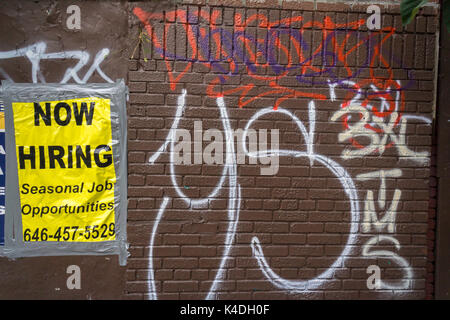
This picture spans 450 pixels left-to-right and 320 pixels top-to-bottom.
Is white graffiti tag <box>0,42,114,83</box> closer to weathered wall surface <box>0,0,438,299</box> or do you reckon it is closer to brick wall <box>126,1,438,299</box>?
weathered wall surface <box>0,0,438,299</box>

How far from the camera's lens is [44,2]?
348 centimetres

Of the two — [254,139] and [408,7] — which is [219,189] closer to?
[254,139]

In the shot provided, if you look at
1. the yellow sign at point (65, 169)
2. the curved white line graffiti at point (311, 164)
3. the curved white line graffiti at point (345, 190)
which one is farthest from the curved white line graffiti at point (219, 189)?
the yellow sign at point (65, 169)

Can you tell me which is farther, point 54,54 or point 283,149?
point 283,149

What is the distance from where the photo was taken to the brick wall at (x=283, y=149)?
3555mm

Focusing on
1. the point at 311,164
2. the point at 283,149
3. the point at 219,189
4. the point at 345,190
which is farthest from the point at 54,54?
the point at 345,190

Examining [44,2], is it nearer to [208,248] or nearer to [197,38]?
[197,38]

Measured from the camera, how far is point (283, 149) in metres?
3.63

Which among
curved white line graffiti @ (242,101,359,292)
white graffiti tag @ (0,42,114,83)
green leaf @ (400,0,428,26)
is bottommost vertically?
curved white line graffiti @ (242,101,359,292)

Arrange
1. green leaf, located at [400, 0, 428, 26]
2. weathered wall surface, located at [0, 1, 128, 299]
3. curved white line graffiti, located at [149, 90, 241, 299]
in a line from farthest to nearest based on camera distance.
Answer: curved white line graffiti, located at [149, 90, 241, 299] < weathered wall surface, located at [0, 1, 128, 299] < green leaf, located at [400, 0, 428, 26]

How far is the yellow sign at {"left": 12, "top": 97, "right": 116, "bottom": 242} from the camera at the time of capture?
3.51 metres

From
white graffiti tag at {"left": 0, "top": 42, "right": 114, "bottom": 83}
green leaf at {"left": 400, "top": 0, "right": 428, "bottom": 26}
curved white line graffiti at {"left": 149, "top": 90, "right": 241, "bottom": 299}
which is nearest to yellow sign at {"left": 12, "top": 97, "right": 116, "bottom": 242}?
white graffiti tag at {"left": 0, "top": 42, "right": 114, "bottom": 83}

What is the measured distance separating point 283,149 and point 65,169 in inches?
70.6

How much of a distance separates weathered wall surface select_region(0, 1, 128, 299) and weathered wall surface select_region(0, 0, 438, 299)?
0.01m
